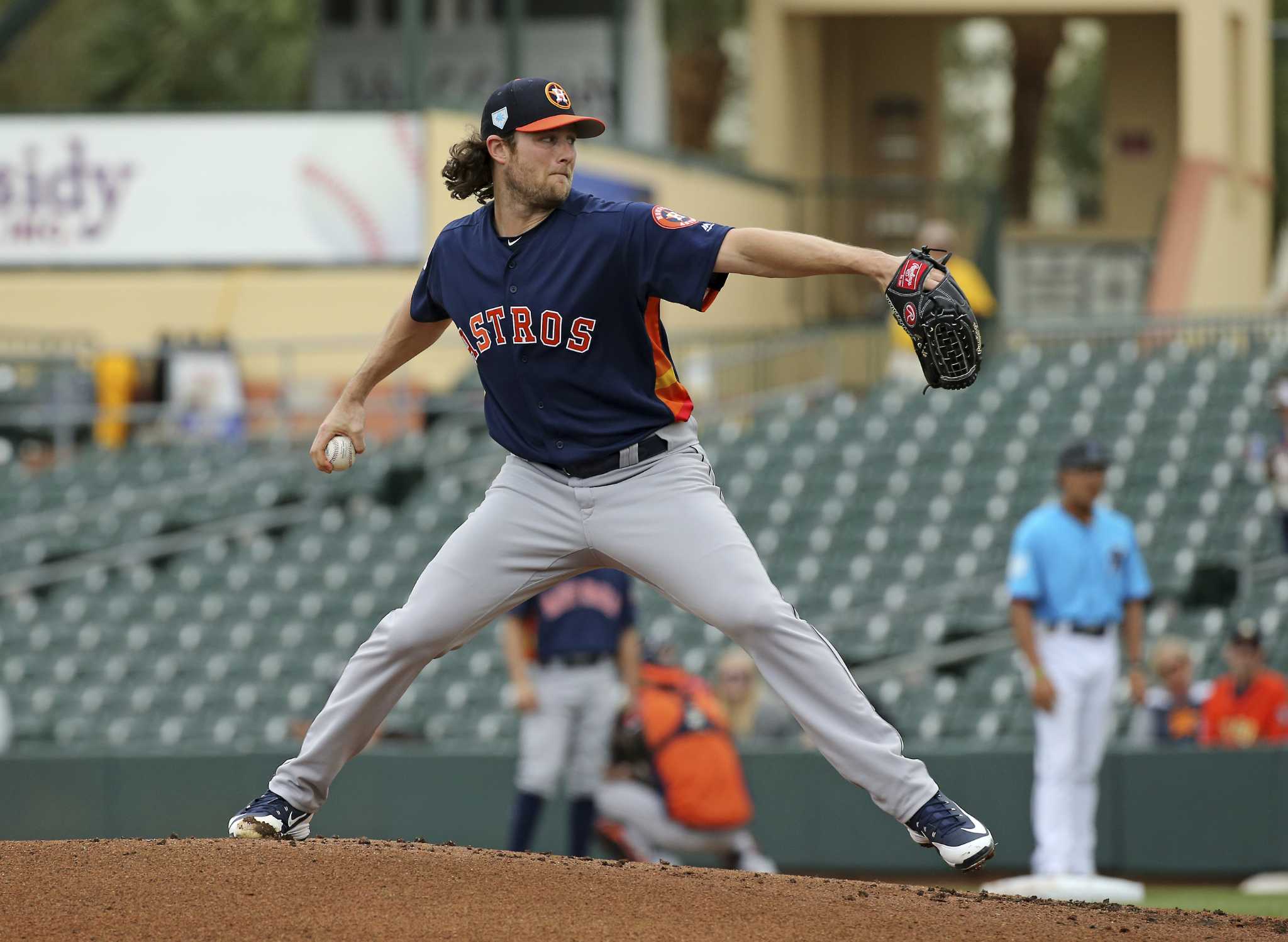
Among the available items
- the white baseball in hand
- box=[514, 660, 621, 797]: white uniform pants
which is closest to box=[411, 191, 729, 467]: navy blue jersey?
the white baseball in hand

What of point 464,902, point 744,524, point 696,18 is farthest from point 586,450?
point 696,18

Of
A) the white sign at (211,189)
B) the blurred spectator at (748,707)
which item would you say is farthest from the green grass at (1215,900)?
the white sign at (211,189)

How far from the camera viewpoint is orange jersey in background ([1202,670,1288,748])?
32.1 ft

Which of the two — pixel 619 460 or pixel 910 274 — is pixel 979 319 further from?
pixel 910 274

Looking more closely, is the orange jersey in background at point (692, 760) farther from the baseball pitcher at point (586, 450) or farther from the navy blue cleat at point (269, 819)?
the baseball pitcher at point (586, 450)

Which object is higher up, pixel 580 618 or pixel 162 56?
pixel 162 56

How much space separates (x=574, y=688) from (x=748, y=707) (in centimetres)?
223

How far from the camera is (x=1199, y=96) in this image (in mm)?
21078

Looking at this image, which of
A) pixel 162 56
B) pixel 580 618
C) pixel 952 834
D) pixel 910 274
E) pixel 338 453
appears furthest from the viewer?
pixel 162 56

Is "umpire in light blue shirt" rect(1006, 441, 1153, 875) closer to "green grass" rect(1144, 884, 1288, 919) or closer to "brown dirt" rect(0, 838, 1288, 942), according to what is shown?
"green grass" rect(1144, 884, 1288, 919)

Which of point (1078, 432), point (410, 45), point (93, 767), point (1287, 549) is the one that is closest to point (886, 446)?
point (1078, 432)

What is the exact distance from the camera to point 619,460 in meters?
4.77

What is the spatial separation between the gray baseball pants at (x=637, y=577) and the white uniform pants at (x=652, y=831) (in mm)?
3776

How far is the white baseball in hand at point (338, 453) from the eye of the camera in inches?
197
